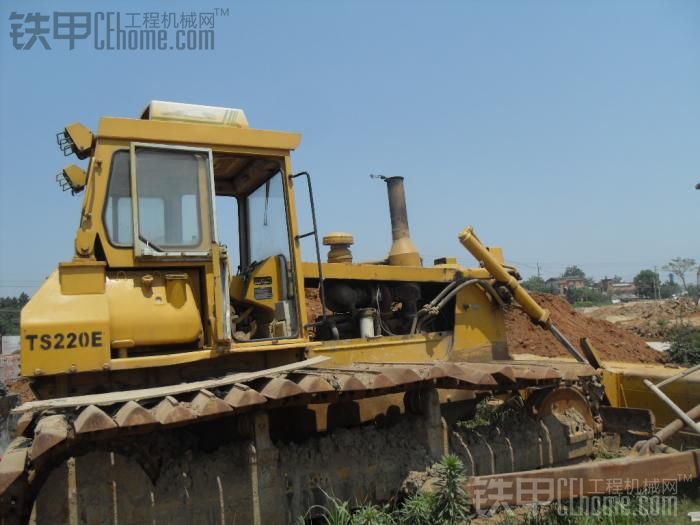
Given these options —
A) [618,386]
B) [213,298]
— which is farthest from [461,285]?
[213,298]

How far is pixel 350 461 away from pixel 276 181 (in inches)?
89.9

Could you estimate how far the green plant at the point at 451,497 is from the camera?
12.3 feet

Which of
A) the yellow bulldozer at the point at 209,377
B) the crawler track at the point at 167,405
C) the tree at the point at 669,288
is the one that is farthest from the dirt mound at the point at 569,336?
the tree at the point at 669,288

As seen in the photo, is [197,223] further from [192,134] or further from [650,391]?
[650,391]

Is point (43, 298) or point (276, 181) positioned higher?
point (276, 181)

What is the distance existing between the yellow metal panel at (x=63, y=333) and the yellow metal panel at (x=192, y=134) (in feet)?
3.77

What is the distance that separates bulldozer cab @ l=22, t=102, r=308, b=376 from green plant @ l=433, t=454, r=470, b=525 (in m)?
1.40

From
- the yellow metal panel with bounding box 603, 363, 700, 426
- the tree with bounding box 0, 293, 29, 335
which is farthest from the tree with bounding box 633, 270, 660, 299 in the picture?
the yellow metal panel with bounding box 603, 363, 700, 426

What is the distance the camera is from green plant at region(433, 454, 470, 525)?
12.3 ft

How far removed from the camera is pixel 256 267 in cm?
497

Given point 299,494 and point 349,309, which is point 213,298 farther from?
point 349,309

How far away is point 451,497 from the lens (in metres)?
3.79

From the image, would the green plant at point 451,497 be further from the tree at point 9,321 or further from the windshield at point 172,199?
the tree at point 9,321

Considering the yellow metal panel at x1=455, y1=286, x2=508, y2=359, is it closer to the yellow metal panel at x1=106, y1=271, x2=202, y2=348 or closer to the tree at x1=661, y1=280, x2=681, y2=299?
the yellow metal panel at x1=106, y1=271, x2=202, y2=348
